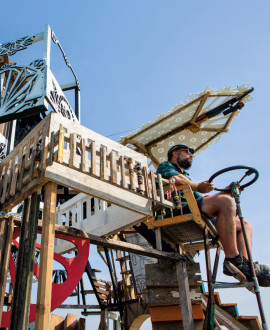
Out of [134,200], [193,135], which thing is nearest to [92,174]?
[134,200]

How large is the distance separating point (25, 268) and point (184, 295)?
275 cm

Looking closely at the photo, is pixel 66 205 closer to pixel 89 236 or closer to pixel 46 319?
pixel 89 236

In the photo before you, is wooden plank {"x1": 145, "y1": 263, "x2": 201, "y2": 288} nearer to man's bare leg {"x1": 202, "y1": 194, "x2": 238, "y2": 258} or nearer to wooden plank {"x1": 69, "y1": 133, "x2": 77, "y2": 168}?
man's bare leg {"x1": 202, "y1": 194, "x2": 238, "y2": 258}

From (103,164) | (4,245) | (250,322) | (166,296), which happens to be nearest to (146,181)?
(103,164)

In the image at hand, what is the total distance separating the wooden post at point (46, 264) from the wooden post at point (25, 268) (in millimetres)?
282

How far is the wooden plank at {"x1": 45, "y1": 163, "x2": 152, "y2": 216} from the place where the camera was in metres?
3.49

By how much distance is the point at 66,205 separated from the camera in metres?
5.94

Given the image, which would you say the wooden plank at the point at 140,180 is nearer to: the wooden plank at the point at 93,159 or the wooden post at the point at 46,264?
the wooden plank at the point at 93,159

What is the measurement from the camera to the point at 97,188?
150 inches

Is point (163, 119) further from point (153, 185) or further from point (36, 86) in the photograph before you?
point (153, 185)

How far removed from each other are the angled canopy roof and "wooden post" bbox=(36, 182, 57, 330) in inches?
264

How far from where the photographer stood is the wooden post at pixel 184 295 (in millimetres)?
4704

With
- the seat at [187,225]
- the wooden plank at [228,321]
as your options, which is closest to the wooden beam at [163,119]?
the seat at [187,225]

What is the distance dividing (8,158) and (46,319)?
2278 mm
